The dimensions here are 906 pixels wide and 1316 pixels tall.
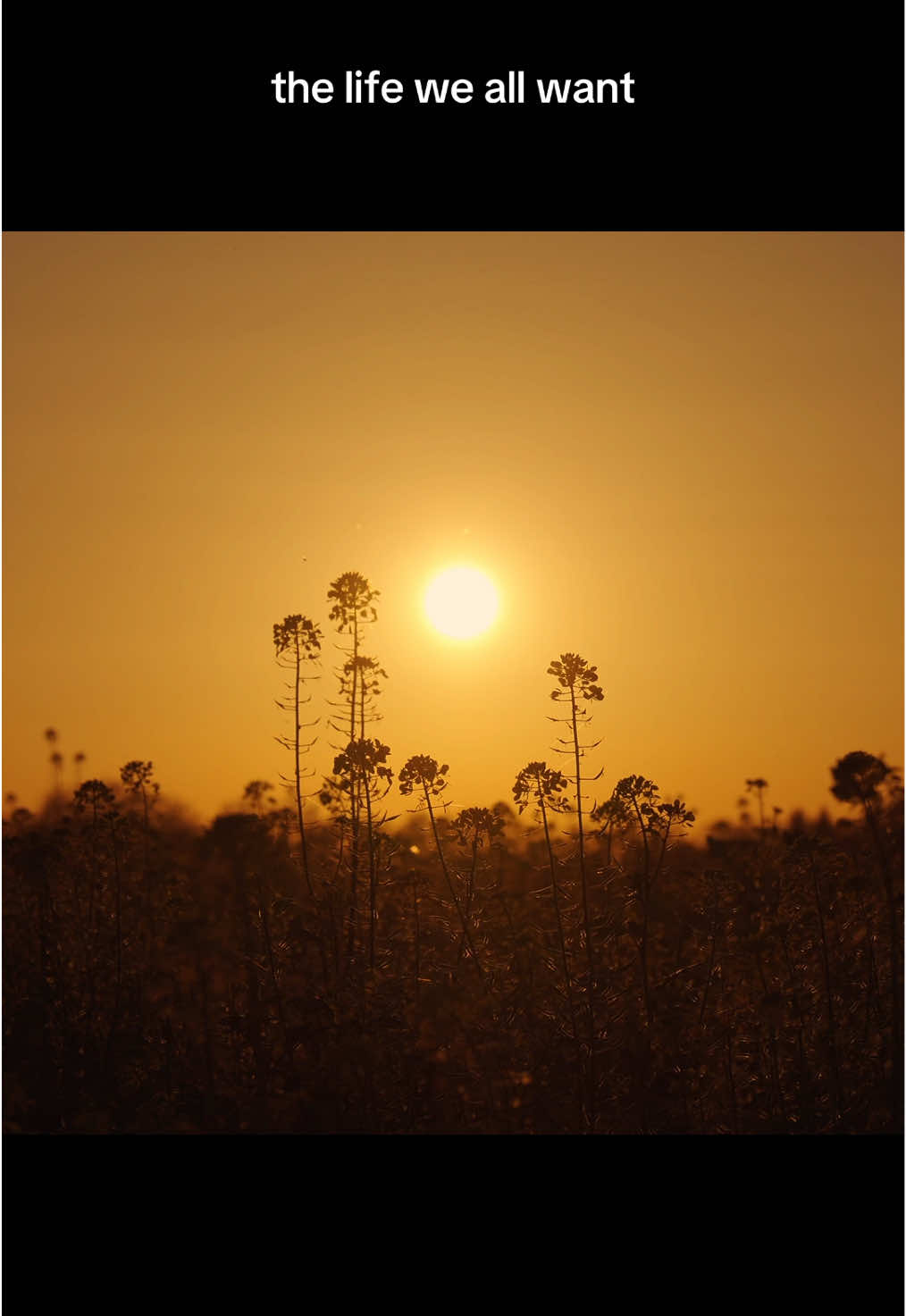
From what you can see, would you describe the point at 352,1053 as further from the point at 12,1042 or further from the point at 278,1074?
the point at 12,1042

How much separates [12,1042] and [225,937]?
2.50 m

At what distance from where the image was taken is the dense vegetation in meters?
11.7

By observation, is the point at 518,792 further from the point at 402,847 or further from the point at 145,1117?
the point at 145,1117

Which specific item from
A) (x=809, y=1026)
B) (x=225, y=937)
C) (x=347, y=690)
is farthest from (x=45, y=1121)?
(x=809, y=1026)

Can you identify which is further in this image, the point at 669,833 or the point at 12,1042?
the point at 12,1042

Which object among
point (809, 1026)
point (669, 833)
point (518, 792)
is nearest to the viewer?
point (518, 792)

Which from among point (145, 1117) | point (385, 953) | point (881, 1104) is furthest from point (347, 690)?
point (881, 1104)

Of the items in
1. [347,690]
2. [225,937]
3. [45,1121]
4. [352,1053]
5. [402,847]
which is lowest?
[45,1121]

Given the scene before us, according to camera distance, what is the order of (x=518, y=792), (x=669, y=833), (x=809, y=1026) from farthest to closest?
1. (x=809, y=1026)
2. (x=669, y=833)
3. (x=518, y=792)

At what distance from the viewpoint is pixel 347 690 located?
37.7 feet

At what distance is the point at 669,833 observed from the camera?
1211 centimetres

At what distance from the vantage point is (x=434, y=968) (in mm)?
12258

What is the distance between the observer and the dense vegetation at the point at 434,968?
1168 centimetres

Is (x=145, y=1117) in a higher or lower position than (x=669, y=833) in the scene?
lower
